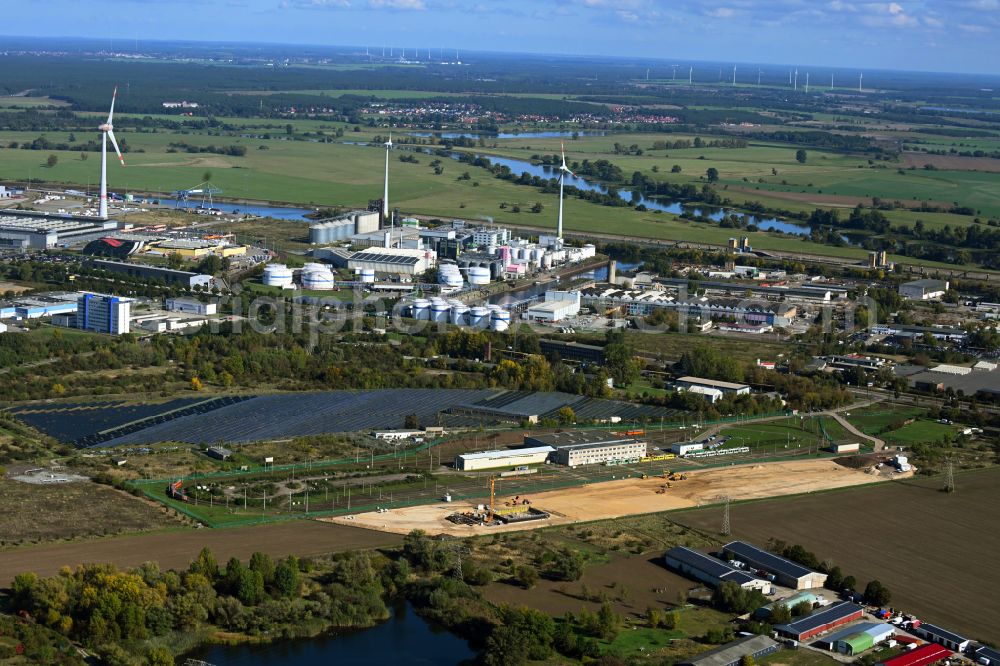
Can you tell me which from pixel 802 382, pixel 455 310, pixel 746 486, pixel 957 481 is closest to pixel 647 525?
pixel 746 486

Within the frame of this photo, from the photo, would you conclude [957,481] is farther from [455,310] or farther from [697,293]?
[697,293]

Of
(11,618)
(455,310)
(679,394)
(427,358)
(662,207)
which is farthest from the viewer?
(662,207)

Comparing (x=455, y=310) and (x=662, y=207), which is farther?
(x=662, y=207)

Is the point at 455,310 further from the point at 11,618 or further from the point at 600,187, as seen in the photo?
the point at 600,187

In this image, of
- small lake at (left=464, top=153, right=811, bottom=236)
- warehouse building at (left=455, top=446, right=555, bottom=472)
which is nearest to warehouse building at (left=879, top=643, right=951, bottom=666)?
warehouse building at (left=455, top=446, right=555, bottom=472)

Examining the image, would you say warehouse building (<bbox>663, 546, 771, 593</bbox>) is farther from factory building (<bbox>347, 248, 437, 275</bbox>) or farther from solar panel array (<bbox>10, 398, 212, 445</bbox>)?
factory building (<bbox>347, 248, 437, 275</bbox>)

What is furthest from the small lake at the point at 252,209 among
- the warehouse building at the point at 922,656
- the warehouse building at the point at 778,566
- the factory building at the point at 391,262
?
the warehouse building at the point at 922,656

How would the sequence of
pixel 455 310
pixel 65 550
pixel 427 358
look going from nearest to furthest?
pixel 65 550, pixel 427 358, pixel 455 310
